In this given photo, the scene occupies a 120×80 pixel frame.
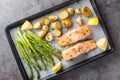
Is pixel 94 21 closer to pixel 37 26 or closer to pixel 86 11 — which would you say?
pixel 86 11

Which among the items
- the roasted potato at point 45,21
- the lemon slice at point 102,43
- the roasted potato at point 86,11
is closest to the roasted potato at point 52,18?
the roasted potato at point 45,21

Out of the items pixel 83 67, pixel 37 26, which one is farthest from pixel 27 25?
pixel 83 67

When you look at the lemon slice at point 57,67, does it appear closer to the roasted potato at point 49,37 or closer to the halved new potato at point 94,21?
the roasted potato at point 49,37

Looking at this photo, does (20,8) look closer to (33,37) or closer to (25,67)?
(33,37)

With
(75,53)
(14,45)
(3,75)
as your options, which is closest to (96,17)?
(75,53)

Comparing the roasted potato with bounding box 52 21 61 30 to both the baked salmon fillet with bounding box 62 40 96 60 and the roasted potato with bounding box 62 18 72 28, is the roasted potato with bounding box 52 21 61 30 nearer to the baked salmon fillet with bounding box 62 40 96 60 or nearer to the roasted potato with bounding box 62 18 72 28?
the roasted potato with bounding box 62 18 72 28

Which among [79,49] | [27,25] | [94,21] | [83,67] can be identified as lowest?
[83,67]
